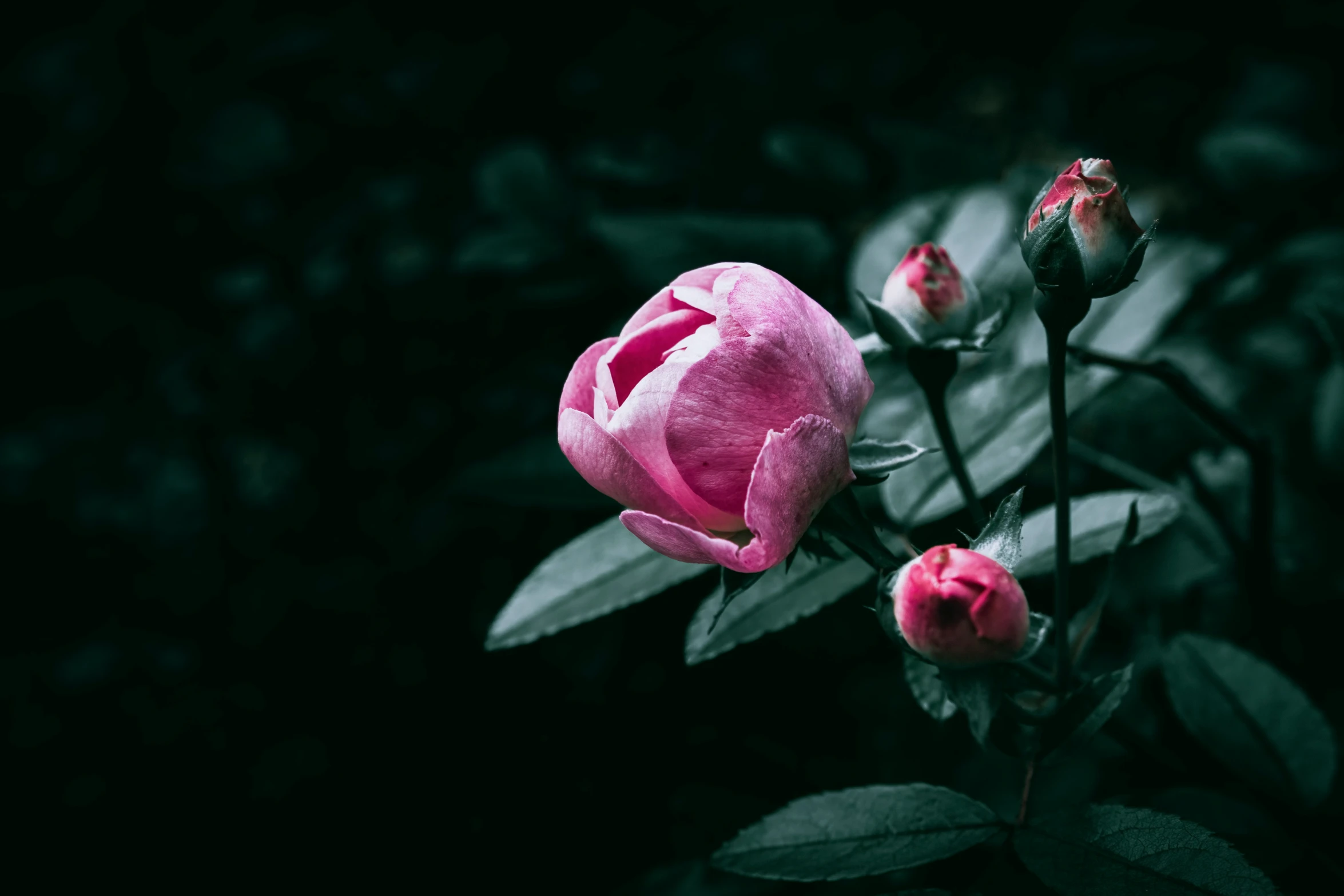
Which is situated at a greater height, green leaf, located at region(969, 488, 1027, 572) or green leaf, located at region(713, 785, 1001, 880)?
green leaf, located at region(969, 488, 1027, 572)

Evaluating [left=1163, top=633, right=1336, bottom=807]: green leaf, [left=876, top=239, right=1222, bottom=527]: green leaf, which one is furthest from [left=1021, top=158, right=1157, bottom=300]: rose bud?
[left=1163, top=633, right=1336, bottom=807]: green leaf

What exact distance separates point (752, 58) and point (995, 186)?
585mm

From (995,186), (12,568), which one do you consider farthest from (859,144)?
(12,568)

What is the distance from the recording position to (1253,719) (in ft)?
2.14

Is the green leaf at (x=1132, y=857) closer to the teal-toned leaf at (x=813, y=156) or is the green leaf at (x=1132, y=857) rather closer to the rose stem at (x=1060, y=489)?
the rose stem at (x=1060, y=489)

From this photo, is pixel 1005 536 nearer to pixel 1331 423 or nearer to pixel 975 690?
pixel 975 690

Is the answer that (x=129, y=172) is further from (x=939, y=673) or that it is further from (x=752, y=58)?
(x=939, y=673)

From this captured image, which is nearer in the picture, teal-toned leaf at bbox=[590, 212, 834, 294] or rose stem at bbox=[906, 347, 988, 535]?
rose stem at bbox=[906, 347, 988, 535]

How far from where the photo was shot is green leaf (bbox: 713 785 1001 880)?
20.0 inches

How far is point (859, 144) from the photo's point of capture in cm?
124

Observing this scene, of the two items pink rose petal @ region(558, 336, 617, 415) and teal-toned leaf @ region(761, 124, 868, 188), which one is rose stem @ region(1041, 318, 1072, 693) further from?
teal-toned leaf @ region(761, 124, 868, 188)

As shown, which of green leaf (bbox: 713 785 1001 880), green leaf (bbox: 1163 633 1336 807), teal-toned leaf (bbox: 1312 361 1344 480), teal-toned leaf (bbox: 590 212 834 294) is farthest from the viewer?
teal-toned leaf (bbox: 590 212 834 294)

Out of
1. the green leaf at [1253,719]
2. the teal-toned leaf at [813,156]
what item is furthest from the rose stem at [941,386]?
the teal-toned leaf at [813,156]

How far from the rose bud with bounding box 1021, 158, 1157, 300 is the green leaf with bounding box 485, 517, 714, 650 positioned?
273 millimetres
